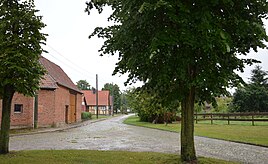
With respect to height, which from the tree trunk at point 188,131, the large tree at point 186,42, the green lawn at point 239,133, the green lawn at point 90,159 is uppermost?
the large tree at point 186,42

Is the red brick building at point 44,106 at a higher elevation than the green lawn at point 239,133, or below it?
higher

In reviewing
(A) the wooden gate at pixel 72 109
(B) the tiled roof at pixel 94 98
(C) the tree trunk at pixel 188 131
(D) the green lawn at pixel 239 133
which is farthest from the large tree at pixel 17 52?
(B) the tiled roof at pixel 94 98

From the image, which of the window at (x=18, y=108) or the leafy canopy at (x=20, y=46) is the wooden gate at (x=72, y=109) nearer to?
the window at (x=18, y=108)

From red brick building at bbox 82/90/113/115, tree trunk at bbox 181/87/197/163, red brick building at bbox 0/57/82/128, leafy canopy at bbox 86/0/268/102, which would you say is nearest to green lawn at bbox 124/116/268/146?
tree trunk at bbox 181/87/197/163

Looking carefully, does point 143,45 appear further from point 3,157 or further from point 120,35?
point 3,157

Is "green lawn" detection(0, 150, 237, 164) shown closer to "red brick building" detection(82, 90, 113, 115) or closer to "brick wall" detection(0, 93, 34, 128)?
"brick wall" detection(0, 93, 34, 128)

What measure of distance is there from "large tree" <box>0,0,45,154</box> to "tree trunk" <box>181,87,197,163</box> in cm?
552

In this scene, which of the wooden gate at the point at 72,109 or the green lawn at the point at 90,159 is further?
the wooden gate at the point at 72,109

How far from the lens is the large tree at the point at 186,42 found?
7270 millimetres

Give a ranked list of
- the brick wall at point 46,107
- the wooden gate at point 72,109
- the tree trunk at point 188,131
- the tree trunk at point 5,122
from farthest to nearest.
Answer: the wooden gate at point 72,109 → the brick wall at point 46,107 → the tree trunk at point 5,122 → the tree trunk at point 188,131

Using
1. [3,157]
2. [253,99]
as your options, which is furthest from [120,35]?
[253,99]

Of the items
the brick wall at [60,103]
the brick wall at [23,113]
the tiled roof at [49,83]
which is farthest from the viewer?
the brick wall at [60,103]

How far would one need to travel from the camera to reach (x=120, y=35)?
8.52 m

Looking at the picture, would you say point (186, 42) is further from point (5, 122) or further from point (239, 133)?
point (239, 133)
